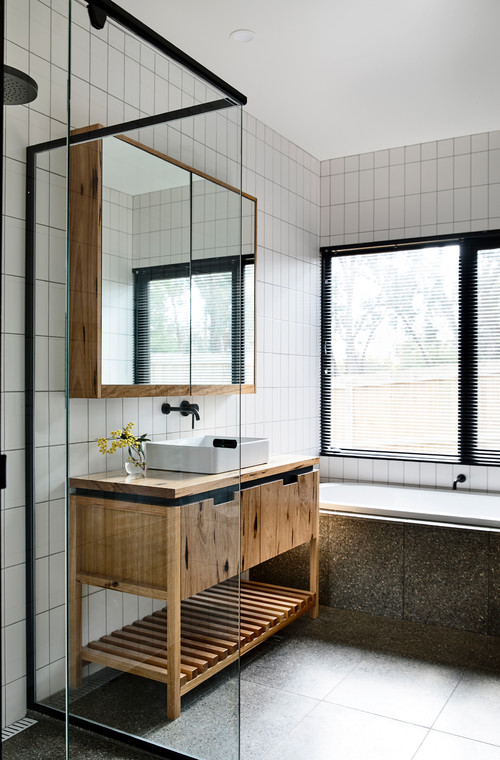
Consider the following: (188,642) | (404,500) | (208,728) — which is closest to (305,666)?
(208,728)

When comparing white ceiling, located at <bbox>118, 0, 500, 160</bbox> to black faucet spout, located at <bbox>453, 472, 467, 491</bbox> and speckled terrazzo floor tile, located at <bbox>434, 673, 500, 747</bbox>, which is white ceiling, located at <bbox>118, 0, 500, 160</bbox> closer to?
black faucet spout, located at <bbox>453, 472, 467, 491</bbox>

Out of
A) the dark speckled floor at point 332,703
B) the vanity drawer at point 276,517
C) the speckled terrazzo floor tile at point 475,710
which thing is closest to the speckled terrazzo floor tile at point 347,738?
the dark speckled floor at point 332,703

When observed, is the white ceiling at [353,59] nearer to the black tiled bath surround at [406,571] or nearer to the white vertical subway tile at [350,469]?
the white vertical subway tile at [350,469]

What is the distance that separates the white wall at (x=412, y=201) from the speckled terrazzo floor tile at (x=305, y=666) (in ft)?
5.40

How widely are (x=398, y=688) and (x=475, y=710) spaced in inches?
12.8

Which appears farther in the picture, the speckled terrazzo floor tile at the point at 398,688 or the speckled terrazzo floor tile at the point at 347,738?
the speckled terrazzo floor tile at the point at 398,688

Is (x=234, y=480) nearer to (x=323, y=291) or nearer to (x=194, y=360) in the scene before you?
(x=194, y=360)

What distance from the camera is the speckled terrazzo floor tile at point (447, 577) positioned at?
336cm

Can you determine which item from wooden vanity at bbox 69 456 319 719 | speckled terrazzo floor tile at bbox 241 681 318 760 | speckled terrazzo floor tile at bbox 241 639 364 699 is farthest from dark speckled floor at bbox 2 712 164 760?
speckled terrazzo floor tile at bbox 241 639 364 699

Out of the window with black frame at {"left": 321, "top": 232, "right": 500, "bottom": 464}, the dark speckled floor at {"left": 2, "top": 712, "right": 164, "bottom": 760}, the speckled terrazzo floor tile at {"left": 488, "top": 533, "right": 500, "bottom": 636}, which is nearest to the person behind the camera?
the dark speckled floor at {"left": 2, "top": 712, "right": 164, "bottom": 760}

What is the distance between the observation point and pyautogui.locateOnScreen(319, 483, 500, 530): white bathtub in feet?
12.5

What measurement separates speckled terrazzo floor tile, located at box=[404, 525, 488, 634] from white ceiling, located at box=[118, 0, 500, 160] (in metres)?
2.37

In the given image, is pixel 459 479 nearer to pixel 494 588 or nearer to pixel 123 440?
pixel 494 588

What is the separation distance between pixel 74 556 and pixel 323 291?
3.75 m
